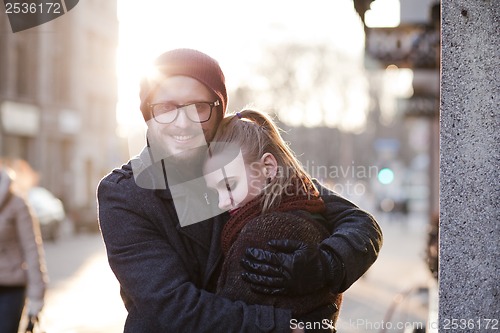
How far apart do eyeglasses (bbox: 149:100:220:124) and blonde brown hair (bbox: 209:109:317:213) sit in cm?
9

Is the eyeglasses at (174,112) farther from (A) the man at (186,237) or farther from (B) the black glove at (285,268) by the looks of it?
(B) the black glove at (285,268)

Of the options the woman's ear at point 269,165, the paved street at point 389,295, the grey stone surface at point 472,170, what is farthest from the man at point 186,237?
the paved street at point 389,295

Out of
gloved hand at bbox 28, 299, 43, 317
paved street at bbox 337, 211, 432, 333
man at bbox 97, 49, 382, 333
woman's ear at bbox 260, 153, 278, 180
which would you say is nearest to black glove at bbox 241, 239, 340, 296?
man at bbox 97, 49, 382, 333

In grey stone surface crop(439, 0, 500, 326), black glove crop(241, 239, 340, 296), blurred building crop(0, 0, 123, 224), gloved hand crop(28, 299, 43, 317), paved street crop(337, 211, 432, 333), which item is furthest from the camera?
blurred building crop(0, 0, 123, 224)

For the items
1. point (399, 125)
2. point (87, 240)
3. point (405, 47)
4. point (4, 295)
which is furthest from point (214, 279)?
point (399, 125)

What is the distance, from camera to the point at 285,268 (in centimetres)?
236

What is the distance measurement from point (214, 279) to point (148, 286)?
0.82ft

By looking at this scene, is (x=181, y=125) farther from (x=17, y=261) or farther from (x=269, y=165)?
(x=17, y=261)

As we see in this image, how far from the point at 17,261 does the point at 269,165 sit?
10.3 feet

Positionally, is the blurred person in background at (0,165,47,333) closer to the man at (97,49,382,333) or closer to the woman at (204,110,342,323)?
the man at (97,49,382,333)

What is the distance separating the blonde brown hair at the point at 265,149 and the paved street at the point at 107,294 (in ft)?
9.62

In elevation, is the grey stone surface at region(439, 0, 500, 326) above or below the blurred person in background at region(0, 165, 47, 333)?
above

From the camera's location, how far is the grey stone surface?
2463mm

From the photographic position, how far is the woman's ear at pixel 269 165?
260 centimetres
